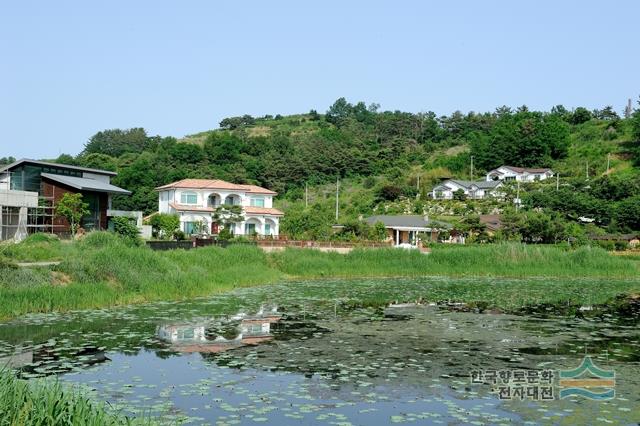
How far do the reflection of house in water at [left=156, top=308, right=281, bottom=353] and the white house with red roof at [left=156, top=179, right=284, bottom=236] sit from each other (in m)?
34.6

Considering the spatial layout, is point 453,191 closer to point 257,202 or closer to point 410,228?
point 410,228

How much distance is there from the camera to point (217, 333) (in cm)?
1458

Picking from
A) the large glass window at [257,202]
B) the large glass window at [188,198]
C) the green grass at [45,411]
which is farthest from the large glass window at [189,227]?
the green grass at [45,411]

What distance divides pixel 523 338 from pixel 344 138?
72722 millimetres

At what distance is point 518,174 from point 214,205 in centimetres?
3417

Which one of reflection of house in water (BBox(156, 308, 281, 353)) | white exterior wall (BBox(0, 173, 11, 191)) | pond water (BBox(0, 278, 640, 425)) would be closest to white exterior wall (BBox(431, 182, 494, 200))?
white exterior wall (BBox(0, 173, 11, 191))

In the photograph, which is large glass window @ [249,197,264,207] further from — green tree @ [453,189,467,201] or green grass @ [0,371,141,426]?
green grass @ [0,371,141,426]

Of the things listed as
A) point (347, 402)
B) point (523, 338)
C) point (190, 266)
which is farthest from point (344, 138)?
point (347, 402)

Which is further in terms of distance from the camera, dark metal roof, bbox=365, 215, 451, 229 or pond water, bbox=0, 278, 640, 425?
dark metal roof, bbox=365, 215, 451, 229

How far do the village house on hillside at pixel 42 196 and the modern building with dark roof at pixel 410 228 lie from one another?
19.9m

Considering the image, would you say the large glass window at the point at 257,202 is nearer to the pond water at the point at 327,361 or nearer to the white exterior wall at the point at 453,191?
the white exterior wall at the point at 453,191

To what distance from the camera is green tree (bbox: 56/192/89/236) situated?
3609 cm

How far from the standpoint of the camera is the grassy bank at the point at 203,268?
16953mm

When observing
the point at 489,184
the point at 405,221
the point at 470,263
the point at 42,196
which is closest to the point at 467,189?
the point at 489,184
